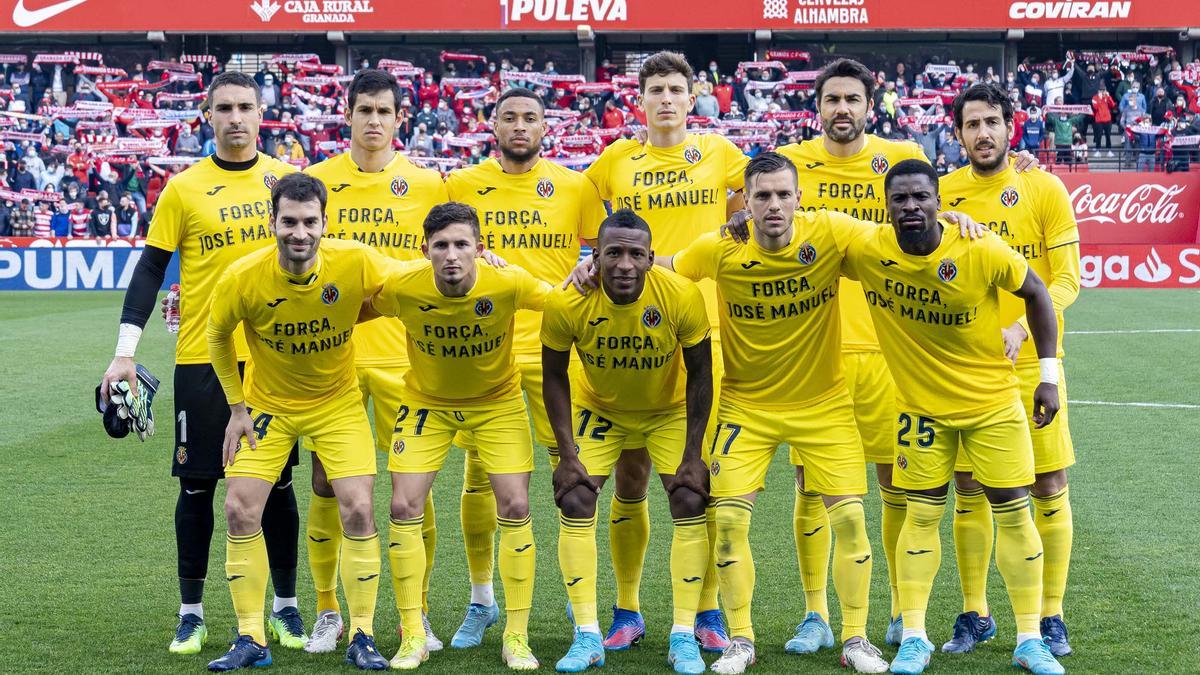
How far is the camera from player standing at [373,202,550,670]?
18.3 ft

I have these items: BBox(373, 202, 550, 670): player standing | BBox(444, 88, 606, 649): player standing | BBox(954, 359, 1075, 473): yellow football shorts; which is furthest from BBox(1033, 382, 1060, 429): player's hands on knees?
BBox(444, 88, 606, 649): player standing

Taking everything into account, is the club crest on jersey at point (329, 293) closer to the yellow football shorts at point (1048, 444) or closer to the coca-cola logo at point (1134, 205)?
the yellow football shorts at point (1048, 444)

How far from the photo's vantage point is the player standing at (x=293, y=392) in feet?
18.2

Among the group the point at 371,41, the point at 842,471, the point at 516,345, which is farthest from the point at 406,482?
the point at 371,41

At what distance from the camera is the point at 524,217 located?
6574 millimetres

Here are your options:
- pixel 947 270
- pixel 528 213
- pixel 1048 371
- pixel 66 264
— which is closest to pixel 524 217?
pixel 528 213

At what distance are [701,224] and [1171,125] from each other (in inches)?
1103

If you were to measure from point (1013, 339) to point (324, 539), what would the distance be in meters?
3.17

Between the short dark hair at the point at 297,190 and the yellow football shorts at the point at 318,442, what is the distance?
2.92 ft

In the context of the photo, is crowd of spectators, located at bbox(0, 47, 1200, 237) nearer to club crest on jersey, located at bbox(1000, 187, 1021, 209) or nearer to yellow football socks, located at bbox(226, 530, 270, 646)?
club crest on jersey, located at bbox(1000, 187, 1021, 209)

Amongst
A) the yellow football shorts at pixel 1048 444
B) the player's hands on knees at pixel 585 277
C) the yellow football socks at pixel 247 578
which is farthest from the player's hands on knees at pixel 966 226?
the yellow football socks at pixel 247 578

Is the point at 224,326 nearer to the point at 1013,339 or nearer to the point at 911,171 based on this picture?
the point at 911,171

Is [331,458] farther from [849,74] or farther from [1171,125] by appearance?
[1171,125]

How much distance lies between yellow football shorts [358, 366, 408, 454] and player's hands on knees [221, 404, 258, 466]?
0.65 metres
